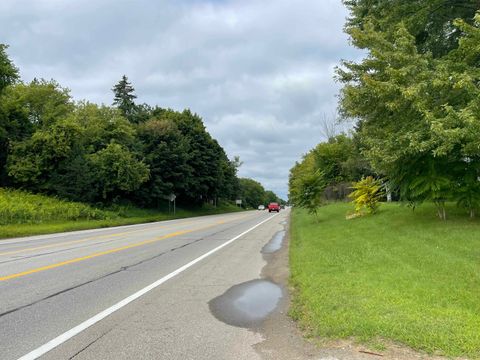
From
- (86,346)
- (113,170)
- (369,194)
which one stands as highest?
(113,170)

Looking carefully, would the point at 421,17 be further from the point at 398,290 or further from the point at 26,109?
the point at 26,109

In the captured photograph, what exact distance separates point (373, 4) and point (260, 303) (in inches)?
647

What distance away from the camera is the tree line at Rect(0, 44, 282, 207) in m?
41.1

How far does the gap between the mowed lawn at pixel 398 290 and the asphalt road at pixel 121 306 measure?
1.30m

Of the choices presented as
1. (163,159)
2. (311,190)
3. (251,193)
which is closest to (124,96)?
(163,159)

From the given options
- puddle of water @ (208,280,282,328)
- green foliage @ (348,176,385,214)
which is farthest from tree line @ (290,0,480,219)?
puddle of water @ (208,280,282,328)

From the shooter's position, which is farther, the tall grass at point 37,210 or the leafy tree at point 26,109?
the leafy tree at point 26,109

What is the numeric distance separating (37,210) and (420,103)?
2762cm

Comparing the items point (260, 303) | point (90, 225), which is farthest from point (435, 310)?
point (90, 225)

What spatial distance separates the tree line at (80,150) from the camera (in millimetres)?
41062

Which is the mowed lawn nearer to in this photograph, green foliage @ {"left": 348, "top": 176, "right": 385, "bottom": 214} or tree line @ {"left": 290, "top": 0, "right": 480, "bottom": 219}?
tree line @ {"left": 290, "top": 0, "right": 480, "bottom": 219}

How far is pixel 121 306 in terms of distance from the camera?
24.1ft

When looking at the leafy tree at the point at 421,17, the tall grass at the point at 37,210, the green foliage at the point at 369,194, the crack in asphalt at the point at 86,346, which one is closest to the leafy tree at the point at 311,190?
the green foliage at the point at 369,194

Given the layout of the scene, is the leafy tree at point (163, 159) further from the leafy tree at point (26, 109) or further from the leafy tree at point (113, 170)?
Result: the leafy tree at point (26, 109)
